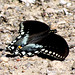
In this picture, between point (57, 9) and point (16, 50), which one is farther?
point (57, 9)

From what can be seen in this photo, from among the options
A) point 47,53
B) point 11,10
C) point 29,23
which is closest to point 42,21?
point 29,23

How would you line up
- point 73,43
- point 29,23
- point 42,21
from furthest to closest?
point 42,21, point 29,23, point 73,43

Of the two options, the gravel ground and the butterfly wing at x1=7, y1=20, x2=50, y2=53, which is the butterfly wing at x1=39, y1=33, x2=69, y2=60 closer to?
the gravel ground

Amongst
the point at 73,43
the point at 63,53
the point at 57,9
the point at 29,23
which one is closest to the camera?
the point at 63,53

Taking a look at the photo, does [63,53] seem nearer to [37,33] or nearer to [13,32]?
[37,33]

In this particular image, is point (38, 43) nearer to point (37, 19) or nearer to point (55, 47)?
point (55, 47)

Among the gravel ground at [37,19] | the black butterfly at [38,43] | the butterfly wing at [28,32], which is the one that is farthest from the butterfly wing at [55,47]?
the butterfly wing at [28,32]

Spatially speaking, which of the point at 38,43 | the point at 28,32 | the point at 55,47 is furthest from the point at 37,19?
the point at 55,47
